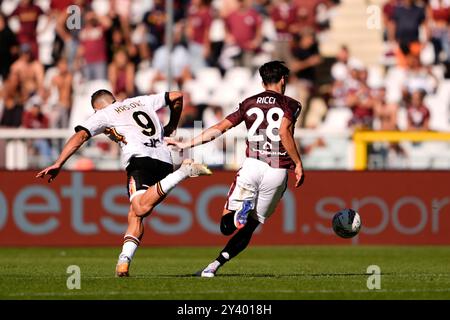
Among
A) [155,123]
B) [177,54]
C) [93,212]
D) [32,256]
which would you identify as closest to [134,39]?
[177,54]

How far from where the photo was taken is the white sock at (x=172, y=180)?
13.1 m

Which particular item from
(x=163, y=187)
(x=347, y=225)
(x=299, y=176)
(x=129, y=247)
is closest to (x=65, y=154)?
(x=163, y=187)

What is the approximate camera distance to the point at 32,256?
1872cm

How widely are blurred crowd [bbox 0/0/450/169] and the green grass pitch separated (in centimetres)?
514

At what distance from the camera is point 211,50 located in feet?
89.0

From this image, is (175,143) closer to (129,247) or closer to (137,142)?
(137,142)

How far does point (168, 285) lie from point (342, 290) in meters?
1.70

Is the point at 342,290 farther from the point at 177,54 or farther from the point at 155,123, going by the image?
the point at 177,54

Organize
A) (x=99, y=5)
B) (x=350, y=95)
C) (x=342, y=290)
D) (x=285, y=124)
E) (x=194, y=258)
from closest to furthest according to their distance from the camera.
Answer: (x=342, y=290), (x=285, y=124), (x=194, y=258), (x=350, y=95), (x=99, y=5)

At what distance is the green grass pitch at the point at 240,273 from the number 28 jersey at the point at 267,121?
1.28 meters

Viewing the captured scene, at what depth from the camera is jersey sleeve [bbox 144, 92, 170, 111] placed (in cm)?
1394

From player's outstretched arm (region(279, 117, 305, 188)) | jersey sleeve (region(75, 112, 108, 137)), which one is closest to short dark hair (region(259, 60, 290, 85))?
player's outstretched arm (region(279, 117, 305, 188))

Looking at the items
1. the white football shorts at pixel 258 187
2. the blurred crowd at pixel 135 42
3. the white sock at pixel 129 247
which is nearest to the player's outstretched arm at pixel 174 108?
the white football shorts at pixel 258 187

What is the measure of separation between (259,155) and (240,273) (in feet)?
5.85
